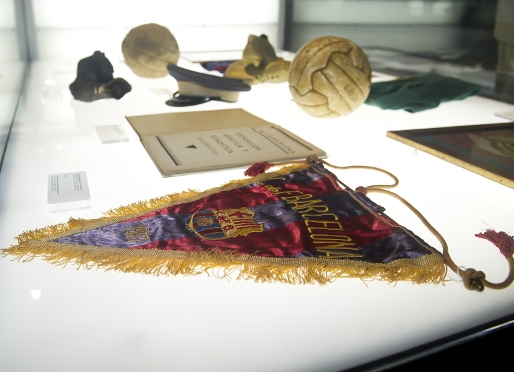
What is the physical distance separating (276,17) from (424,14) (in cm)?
127

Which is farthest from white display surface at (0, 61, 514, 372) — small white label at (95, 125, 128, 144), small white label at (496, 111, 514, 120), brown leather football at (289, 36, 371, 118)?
small white label at (496, 111, 514, 120)

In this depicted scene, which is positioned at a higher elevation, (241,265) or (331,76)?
(331,76)

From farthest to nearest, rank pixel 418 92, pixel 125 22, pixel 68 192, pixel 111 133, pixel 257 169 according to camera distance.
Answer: pixel 125 22 → pixel 418 92 → pixel 111 133 → pixel 257 169 → pixel 68 192

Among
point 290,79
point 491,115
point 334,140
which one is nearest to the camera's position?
point 334,140

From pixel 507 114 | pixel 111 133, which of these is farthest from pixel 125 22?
pixel 507 114

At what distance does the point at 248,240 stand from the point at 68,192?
34cm

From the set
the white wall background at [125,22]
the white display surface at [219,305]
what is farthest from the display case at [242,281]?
the white wall background at [125,22]

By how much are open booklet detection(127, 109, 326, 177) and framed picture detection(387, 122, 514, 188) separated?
26 centimetres

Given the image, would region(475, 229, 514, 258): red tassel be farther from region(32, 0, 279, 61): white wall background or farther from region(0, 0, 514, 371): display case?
region(32, 0, 279, 61): white wall background

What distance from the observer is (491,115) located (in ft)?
4.80

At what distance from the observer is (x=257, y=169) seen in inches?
36.4

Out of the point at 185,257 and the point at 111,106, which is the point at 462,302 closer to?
the point at 185,257

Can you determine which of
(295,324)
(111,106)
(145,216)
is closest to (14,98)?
(111,106)

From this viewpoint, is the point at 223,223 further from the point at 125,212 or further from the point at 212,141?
the point at 212,141
